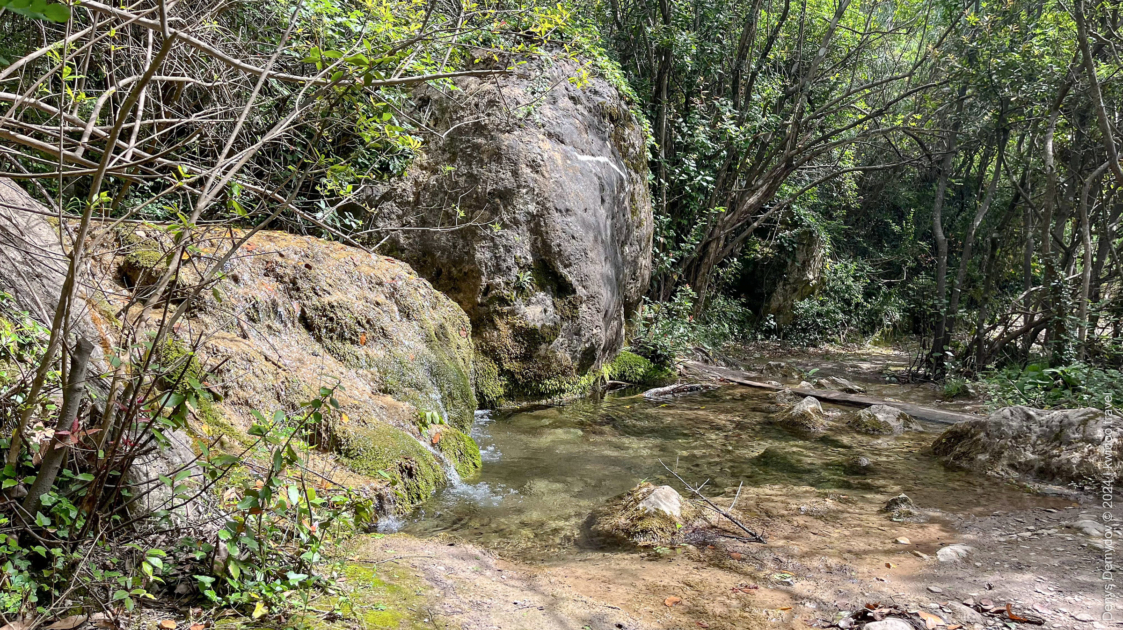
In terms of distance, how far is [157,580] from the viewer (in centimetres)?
223

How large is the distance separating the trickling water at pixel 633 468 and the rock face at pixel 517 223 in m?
0.86

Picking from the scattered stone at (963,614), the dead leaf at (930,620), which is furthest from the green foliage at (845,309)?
the dead leaf at (930,620)

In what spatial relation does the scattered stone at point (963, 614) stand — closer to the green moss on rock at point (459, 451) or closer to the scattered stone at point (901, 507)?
the scattered stone at point (901, 507)

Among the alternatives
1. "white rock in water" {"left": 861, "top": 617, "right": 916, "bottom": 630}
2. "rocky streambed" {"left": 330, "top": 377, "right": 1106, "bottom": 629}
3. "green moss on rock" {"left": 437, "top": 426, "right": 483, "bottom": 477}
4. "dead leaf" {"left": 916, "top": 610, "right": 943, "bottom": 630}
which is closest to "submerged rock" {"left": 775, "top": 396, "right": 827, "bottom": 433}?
"rocky streambed" {"left": 330, "top": 377, "right": 1106, "bottom": 629}

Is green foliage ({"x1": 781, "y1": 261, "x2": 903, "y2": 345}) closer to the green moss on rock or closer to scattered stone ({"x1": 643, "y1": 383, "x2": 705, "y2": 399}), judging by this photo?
scattered stone ({"x1": 643, "y1": 383, "x2": 705, "y2": 399})

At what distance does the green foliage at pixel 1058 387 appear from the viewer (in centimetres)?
751

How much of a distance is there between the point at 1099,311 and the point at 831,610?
316 inches

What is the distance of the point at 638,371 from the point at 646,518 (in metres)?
5.85

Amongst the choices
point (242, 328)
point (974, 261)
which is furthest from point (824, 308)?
point (242, 328)

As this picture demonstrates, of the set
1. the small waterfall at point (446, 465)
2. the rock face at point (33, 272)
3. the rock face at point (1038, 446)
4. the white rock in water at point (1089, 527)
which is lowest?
the small waterfall at point (446, 465)

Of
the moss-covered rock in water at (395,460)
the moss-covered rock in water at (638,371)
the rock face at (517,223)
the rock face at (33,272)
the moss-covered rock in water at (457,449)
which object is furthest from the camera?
the moss-covered rock in water at (638,371)

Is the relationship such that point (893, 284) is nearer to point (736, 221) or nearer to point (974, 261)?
point (974, 261)

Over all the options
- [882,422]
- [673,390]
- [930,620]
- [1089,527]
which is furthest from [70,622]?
[673,390]

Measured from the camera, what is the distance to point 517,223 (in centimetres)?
804
